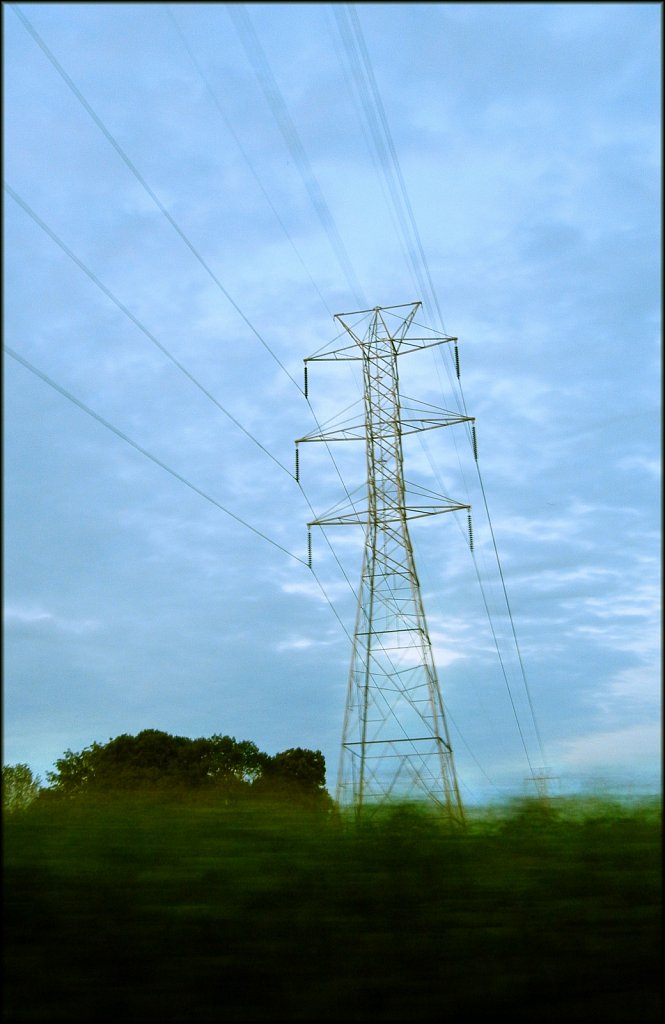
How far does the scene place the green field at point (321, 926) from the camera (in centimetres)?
545

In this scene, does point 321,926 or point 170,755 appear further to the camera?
point 170,755

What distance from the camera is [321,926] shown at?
19.1 feet

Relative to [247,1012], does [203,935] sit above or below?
above

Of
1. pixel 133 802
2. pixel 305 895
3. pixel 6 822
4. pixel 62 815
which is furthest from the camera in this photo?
pixel 133 802

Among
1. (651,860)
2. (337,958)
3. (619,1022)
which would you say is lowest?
(619,1022)

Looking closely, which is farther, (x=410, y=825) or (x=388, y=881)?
(x=410, y=825)

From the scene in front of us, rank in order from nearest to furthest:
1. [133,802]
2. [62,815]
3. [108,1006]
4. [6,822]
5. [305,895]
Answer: [108,1006] → [305,895] → [6,822] → [62,815] → [133,802]

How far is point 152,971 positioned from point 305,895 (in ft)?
3.34

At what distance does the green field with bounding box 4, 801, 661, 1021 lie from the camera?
545 centimetres

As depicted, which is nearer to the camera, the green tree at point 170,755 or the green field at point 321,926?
the green field at point 321,926

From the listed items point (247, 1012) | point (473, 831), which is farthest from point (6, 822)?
point (473, 831)

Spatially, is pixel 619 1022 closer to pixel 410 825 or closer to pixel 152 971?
pixel 410 825

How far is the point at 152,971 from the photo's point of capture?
553 cm

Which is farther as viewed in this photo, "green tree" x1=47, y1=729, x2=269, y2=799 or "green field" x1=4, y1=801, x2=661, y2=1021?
"green tree" x1=47, y1=729, x2=269, y2=799
